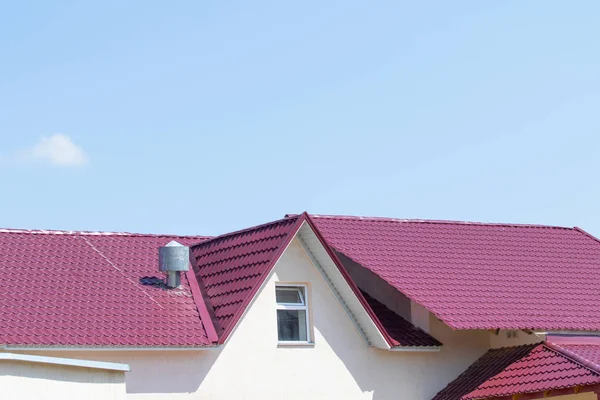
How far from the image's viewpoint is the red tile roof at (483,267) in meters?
23.0

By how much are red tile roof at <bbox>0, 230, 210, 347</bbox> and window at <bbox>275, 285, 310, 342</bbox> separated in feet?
5.59

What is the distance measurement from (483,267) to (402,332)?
3.22 metres

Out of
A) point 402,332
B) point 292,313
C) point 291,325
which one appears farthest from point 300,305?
point 402,332

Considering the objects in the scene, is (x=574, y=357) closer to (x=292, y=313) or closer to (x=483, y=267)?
(x=483, y=267)

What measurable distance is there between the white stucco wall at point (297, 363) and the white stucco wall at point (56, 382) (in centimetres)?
139

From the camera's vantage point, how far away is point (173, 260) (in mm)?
21922

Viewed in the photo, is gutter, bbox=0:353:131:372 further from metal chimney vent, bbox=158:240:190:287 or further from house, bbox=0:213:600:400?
metal chimney vent, bbox=158:240:190:287

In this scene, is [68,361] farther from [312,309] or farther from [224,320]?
[312,309]

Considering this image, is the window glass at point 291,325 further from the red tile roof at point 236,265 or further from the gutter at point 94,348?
the gutter at point 94,348

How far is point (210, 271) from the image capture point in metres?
22.9

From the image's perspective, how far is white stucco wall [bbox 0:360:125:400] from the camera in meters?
16.5

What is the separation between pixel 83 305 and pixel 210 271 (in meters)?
3.24

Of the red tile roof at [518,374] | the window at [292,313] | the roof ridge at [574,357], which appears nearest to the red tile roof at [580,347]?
the roof ridge at [574,357]

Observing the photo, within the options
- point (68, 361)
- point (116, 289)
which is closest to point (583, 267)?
point (116, 289)
